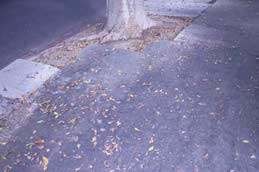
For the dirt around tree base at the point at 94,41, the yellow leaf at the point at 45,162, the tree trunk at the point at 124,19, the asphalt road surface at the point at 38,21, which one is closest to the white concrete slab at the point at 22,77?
the dirt around tree base at the point at 94,41

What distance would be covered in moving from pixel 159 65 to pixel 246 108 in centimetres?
210

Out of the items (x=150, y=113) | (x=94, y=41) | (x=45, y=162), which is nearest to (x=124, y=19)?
(x=94, y=41)

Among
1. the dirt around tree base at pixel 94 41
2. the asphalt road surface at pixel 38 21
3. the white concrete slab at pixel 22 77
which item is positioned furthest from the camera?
the asphalt road surface at pixel 38 21

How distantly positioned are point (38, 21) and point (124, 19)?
3398 mm

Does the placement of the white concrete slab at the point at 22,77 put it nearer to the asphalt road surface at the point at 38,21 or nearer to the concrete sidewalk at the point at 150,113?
the concrete sidewalk at the point at 150,113

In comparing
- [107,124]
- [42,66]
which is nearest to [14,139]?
[107,124]

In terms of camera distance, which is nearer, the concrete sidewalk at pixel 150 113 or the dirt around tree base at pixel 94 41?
the concrete sidewalk at pixel 150 113

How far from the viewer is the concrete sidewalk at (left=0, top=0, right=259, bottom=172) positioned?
448 centimetres

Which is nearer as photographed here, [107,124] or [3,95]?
[107,124]

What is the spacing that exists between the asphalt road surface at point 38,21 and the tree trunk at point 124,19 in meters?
1.45

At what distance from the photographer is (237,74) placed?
20.5 feet

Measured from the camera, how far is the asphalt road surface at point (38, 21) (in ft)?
27.1

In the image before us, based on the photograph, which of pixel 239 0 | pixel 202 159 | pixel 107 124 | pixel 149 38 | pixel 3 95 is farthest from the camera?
pixel 239 0

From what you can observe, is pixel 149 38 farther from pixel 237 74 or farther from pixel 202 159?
pixel 202 159
